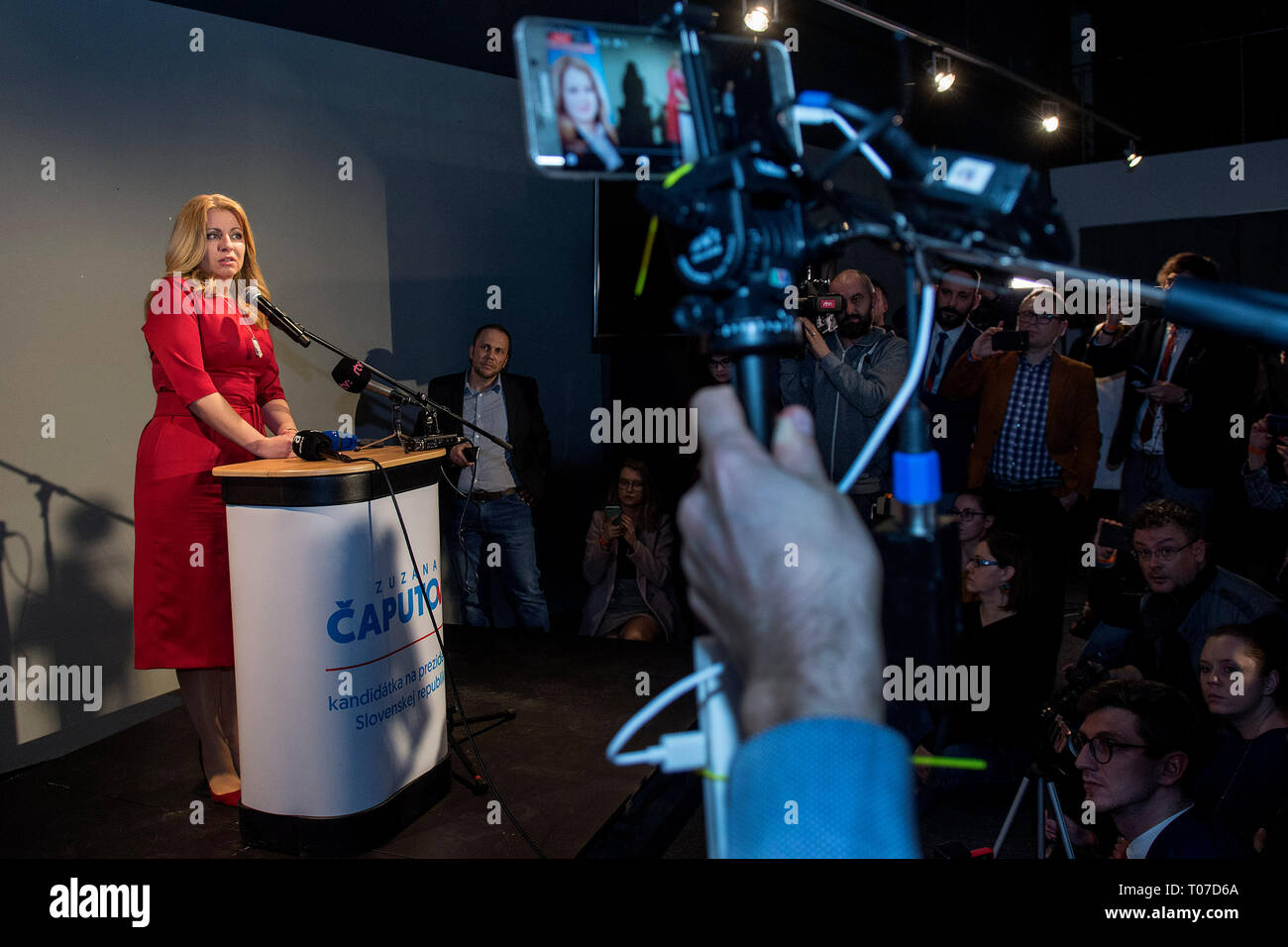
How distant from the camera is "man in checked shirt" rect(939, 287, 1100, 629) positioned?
307 cm

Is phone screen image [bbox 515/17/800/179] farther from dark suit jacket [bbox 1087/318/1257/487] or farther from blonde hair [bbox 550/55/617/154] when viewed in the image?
dark suit jacket [bbox 1087/318/1257/487]

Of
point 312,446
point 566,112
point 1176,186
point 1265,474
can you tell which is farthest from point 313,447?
point 1176,186

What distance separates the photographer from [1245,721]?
6.45 feet

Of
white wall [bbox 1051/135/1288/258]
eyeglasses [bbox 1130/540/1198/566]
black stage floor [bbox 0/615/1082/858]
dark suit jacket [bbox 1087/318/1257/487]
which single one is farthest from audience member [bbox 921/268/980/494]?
white wall [bbox 1051/135/1288/258]

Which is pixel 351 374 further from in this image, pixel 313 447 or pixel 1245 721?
pixel 1245 721

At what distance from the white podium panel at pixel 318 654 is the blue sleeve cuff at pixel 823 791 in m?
1.60

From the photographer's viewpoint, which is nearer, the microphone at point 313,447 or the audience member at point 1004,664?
the microphone at point 313,447

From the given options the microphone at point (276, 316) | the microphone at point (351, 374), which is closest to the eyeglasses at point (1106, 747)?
the microphone at point (351, 374)

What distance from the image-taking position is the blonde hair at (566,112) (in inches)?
31.7

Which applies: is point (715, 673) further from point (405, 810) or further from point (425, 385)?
point (425, 385)

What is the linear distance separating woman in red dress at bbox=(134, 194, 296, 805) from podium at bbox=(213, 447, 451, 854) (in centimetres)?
24

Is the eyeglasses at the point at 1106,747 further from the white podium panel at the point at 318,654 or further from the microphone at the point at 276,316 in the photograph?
the microphone at the point at 276,316

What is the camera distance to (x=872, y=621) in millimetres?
526
